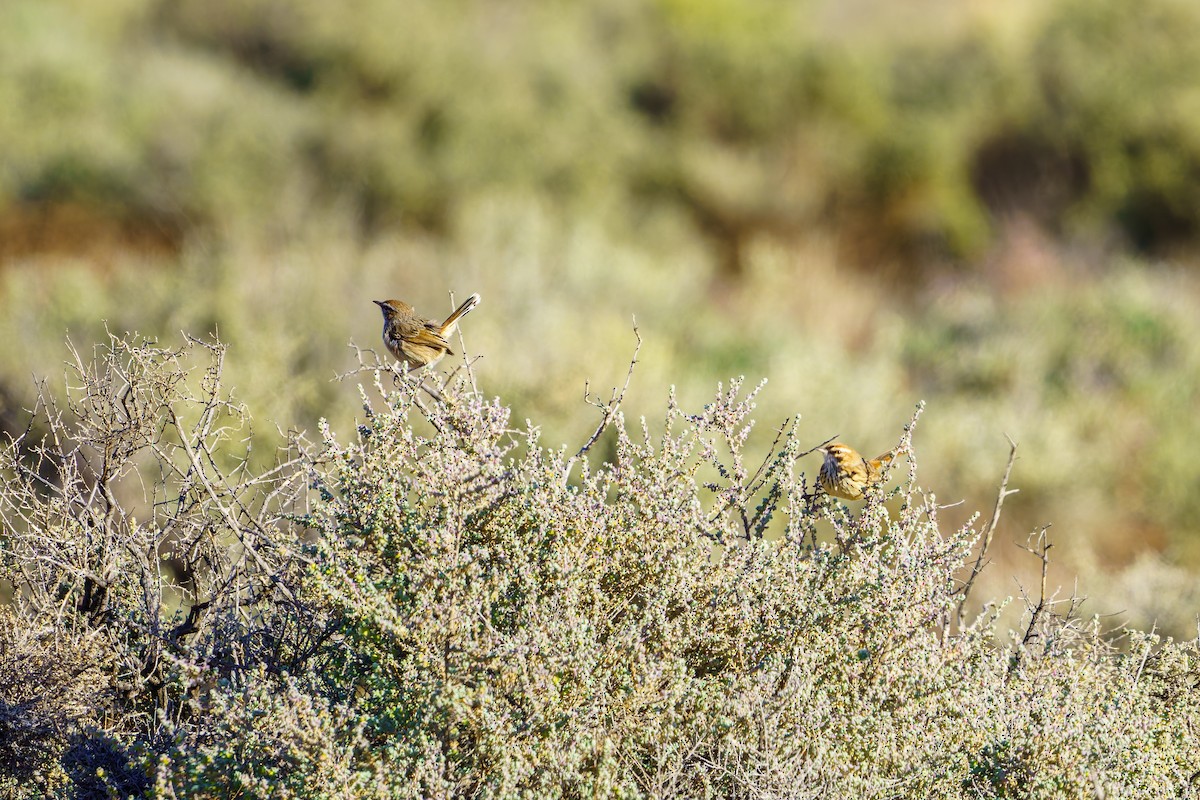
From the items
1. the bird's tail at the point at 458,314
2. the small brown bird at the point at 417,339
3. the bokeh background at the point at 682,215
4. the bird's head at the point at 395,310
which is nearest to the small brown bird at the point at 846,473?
the bird's tail at the point at 458,314

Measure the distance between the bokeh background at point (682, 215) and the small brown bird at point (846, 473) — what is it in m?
2.75

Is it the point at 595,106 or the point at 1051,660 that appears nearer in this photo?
the point at 1051,660

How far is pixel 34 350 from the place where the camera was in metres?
8.30

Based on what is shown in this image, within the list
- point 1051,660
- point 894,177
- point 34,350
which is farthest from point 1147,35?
point 1051,660

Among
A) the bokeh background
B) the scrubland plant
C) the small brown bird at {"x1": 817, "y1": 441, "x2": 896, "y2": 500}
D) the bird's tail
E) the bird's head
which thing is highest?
the bokeh background

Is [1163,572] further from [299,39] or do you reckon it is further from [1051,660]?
[299,39]

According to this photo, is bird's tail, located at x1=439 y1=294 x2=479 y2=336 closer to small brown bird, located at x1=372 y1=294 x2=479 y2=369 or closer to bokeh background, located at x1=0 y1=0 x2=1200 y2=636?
small brown bird, located at x1=372 y1=294 x2=479 y2=369

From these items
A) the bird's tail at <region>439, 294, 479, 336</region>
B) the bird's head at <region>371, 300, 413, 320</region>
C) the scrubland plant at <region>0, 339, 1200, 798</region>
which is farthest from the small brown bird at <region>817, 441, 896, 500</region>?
the bird's head at <region>371, 300, 413, 320</region>

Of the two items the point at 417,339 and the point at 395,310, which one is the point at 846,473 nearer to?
the point at 417,339

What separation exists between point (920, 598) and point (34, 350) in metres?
7.11

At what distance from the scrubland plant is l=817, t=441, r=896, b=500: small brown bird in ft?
0.79

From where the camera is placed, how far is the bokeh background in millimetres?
9141

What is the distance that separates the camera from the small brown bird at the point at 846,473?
3.74m

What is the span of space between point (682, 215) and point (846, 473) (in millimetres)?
Result: 13542
